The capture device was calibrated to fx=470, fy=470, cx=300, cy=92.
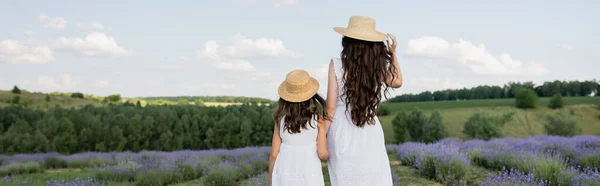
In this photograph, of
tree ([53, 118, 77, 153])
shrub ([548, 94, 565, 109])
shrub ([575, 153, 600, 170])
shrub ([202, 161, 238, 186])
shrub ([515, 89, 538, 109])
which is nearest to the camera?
shrub ([575, 153, 600, 170])

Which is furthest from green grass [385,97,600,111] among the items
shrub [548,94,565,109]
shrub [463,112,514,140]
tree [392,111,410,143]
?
tree [392,111,410,143]

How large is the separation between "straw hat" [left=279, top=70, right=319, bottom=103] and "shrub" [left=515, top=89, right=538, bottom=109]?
64712mm

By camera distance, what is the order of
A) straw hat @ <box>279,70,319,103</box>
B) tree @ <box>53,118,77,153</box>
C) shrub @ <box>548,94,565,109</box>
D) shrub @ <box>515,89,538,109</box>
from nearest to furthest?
straw hat @ <box>279,70,319,103</box>
tree @ <box>53,118,77,153</box>
shrub @ <box>548,94,565,109</box>
shrub @ <box>515,89,538,109</box>

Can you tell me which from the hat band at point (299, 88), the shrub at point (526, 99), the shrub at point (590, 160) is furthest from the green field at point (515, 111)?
the hat band at point (299, 88)

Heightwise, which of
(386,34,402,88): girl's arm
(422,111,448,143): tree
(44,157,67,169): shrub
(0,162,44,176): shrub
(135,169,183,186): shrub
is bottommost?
(422,111,448,143): tree

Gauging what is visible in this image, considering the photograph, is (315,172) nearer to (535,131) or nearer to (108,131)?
(108,131)

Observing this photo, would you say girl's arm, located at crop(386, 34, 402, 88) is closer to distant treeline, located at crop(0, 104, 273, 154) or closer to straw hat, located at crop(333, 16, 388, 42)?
straw hat, located at crop(333, 16, 388, 42)

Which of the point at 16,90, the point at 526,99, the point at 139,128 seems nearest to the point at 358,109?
the point at 139,128

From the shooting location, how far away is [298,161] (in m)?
3.94

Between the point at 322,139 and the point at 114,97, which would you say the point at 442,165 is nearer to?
the point at 322,139

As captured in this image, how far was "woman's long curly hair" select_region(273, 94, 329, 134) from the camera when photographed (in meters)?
3.82

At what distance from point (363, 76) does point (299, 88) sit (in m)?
0.54

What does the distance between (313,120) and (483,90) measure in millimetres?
74199

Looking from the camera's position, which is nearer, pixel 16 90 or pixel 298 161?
pixel 298 161
